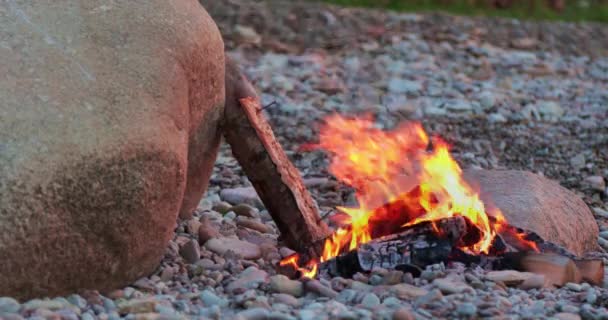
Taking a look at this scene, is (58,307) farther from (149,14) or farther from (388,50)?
(388,50)

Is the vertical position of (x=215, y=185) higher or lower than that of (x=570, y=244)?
lower

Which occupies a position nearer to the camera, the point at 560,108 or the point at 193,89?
the point at 193,89

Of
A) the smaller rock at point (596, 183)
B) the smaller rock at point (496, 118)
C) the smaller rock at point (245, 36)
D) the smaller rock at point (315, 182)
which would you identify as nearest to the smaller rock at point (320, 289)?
the smaller rock at point (315, 182)

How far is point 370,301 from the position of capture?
164 inches

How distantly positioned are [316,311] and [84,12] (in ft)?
5.29

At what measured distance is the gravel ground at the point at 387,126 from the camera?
4.18 m

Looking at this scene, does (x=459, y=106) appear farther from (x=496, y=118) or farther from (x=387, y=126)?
(x=387, y=126)

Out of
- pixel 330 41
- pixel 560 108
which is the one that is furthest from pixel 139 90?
pixel 330 41

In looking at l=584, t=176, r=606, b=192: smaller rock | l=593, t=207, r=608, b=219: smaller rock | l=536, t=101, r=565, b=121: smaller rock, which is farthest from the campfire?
l=536, t=101, r=565, b=121: smaller rock

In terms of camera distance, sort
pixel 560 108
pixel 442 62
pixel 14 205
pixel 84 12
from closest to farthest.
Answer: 1. pixel 14 205
2. pixel 84 12
3. pixel 560 108
4. pixel 442 62

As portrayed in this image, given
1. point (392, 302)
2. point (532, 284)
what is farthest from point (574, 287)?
point (392, 302)

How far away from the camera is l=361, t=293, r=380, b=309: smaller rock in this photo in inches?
163

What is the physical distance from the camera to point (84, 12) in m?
4.66

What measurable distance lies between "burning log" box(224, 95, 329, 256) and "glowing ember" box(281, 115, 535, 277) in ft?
0.39
